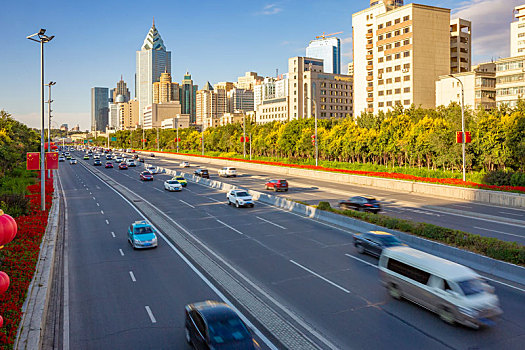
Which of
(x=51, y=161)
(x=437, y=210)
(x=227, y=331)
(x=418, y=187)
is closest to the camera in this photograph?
(x=227, y=331)

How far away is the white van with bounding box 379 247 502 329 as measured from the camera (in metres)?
11.0

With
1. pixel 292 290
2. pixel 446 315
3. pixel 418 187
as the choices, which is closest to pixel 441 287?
pixel 446 315

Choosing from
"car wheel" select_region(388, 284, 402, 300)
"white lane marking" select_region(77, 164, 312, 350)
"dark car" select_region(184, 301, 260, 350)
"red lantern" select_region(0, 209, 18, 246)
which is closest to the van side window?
"car wheel" select_region(388, 284, 402, 300)

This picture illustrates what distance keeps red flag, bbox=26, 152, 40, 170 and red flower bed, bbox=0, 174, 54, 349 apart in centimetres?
576

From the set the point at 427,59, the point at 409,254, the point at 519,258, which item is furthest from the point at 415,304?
the point at 427,59

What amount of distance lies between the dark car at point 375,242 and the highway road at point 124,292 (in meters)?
7.79

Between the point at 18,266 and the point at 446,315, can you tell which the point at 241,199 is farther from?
the point at 446,315

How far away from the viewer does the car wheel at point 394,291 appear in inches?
524

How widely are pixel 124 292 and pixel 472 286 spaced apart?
11468 mm

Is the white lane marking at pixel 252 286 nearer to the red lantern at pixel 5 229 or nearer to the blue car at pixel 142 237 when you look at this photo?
the blue car at pixel 142 237

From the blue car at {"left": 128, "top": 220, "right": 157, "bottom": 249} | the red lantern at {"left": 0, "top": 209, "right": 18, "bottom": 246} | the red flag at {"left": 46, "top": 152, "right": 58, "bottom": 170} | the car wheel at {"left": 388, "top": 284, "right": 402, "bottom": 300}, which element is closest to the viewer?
the red lantern at {"left": 0, "top": 209, "right": 18, "bottom": 246}

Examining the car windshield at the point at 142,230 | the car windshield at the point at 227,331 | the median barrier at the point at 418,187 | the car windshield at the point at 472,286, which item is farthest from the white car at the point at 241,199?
the car windshield at the point at 227,331

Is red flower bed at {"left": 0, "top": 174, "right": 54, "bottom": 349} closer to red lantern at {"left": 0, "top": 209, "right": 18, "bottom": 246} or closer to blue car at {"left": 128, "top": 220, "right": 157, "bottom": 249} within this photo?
blue car at {"left": 128, "top": 220, "right": 157, "bottom": 249}

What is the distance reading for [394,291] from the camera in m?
13.4
